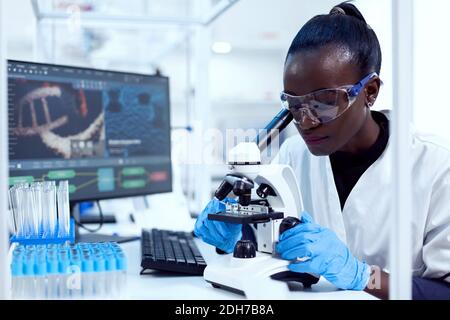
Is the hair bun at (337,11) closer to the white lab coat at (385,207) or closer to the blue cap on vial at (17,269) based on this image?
the white lab coat at (385,207)

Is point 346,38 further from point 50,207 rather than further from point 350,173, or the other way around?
point 50,207

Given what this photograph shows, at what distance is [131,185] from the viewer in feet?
5.24

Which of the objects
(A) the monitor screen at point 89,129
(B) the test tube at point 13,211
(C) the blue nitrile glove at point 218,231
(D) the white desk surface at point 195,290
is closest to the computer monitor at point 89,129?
(A) the monitor screen at point 89,129

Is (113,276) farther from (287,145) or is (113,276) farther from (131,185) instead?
(287,145)

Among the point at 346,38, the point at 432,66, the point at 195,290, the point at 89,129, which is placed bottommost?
the point at 195,290

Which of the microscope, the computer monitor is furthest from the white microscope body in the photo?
the computer monitor

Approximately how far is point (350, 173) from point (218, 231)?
436mm

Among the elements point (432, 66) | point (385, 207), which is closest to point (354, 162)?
point (385, 207)

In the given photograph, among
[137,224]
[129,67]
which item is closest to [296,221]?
[137,224]

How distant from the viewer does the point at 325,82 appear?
112cm

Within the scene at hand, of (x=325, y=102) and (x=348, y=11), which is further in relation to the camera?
(x=348, y=11)

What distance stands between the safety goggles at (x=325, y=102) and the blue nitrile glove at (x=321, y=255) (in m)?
0.26

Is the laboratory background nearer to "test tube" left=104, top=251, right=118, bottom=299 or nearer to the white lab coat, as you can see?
"test tube" left=104, top=251, right=118, bottom=299

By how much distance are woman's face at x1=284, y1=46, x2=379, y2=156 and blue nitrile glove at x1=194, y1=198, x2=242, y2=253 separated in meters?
0.27
